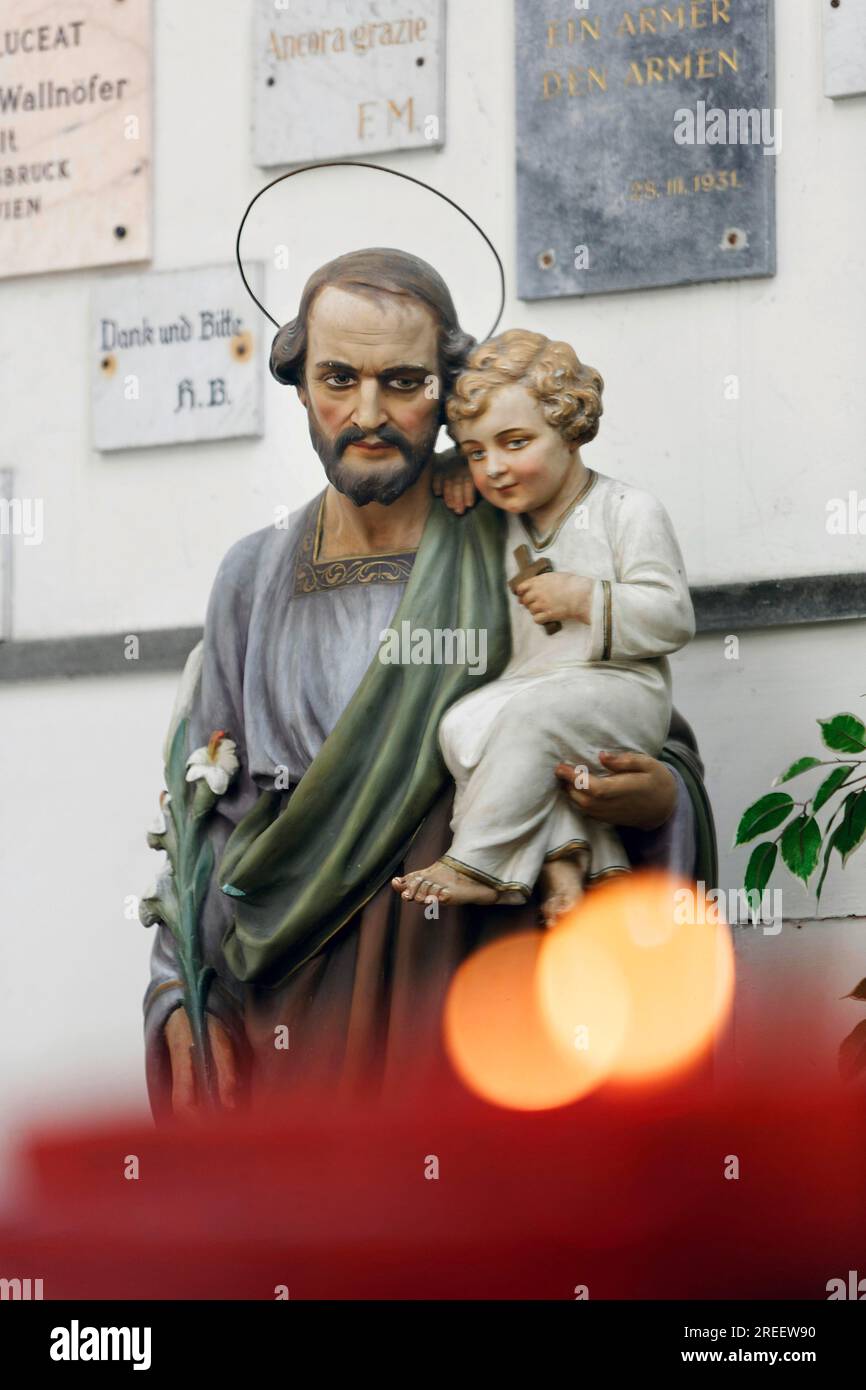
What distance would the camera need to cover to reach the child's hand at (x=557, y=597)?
6020 mm

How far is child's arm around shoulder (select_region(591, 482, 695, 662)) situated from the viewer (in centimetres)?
598

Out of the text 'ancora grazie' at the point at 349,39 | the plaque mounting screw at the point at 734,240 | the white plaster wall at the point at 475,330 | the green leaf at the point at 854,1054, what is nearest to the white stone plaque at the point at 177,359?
the white plaster wall at the point at 475,330

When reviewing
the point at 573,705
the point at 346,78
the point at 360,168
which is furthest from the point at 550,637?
the point at 346,78

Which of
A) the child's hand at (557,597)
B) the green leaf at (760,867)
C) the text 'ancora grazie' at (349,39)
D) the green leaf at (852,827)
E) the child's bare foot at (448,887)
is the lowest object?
the child's bare foot at (448,887)

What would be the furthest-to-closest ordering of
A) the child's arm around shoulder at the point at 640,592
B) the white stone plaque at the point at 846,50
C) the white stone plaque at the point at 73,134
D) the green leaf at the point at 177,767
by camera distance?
the white stone plaque at the point at 73,134 < the white stone plaque at the point at 846,50 < the green leaf at the point at 177,767 < the child's arm around shoulder at the point at 640,592

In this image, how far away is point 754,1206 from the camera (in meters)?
5.68

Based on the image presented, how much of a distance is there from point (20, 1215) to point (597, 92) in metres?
2.38

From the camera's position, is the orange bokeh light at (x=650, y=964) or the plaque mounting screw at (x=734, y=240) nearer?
the orange bokeh light at (x=650, y=964)

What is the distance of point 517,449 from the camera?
20.1 feet

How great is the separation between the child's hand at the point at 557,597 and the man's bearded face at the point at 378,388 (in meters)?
0.30

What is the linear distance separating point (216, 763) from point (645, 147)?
1.55 meters

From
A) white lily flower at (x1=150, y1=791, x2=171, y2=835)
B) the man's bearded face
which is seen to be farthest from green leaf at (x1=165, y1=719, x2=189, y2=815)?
the man's bearded face

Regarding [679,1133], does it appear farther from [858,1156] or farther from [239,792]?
[239,792]

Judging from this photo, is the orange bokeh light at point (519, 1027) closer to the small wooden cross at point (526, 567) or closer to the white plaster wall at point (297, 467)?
the small wooden cross at point (526, 567)
